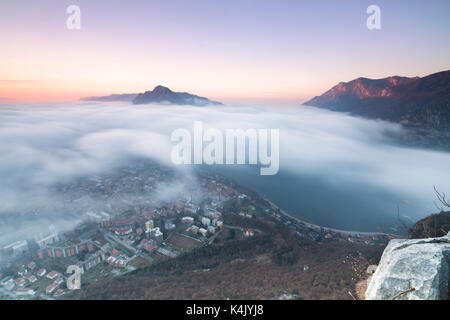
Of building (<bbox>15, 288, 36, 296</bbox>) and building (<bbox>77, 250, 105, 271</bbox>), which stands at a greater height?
building (<bbox>15, 288, 36, 296</bbox>)

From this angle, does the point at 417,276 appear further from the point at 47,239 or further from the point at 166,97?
the point at 166,97

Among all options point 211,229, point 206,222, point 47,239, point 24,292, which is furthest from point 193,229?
point 47,239

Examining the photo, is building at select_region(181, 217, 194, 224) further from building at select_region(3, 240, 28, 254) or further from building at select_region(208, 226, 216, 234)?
building at select_region(3, 240, 28, 254)

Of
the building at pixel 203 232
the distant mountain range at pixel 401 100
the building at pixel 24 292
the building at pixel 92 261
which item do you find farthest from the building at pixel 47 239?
the distant mountain range at pixel 401 100

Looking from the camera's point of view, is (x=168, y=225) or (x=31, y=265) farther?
(x=168, y=225)

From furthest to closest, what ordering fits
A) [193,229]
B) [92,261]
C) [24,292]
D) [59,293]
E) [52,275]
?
[193,229]
[92,261]
[52,275]
[24,292]
[59,293]

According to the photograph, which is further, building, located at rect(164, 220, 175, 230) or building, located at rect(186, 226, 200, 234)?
building, located at rect(164, 220, 175, 230)

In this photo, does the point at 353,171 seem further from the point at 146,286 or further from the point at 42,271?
the point at 42,271

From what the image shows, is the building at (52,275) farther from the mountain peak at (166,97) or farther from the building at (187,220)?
the mountain peak at (166,97)

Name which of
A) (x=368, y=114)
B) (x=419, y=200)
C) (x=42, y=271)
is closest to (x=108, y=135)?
(x=42, y=271)

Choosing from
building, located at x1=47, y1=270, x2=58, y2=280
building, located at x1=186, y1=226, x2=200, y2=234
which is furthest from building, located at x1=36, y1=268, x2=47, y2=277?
building, located at x1=186, y1=226, x2=200, y2=234
